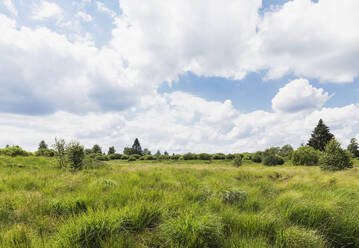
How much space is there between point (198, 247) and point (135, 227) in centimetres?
98

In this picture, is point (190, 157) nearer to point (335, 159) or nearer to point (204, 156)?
point (204, 156)

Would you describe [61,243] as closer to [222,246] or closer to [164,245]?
[164,245]

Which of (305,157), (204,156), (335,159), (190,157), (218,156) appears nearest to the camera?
(335,159)

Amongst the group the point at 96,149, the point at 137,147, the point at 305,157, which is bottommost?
the point at 305,157

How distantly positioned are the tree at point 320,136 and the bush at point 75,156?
68.7 m

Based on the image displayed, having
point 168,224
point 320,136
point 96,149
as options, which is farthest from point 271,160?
point 96,149

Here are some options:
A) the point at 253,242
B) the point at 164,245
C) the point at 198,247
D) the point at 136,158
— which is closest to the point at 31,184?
the point at 164,245

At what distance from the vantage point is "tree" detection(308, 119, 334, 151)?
2121 inches

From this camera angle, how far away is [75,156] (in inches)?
→ 435

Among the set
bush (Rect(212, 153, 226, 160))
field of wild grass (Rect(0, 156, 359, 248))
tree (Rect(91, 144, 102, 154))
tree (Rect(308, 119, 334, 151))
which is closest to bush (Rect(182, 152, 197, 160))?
bush (Rect(212, 153, 226, 160))

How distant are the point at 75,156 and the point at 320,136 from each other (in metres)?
71.1

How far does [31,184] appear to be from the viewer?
5.25 meters

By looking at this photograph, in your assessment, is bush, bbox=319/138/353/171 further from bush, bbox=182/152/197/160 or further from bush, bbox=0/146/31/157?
bush, bbox=182/152/197/160

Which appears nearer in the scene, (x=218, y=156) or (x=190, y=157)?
(x=190, y=157)
